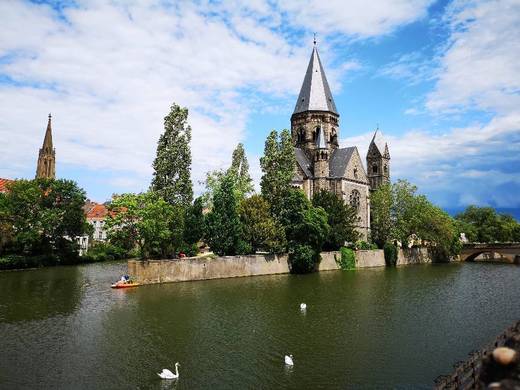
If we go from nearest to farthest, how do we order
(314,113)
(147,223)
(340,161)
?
(147,223)
(340,161)
(314,113)

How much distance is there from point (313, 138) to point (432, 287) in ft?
148

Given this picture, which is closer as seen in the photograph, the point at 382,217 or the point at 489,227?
the point at 382,217

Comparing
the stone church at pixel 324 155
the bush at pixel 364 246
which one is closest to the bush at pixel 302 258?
the bush at pixel 364 246

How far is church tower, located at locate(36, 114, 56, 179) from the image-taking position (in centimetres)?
10294

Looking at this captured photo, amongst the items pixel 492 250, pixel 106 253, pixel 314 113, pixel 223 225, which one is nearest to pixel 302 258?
pixel 223 225

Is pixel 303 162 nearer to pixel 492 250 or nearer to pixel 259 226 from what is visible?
pixel 259 226

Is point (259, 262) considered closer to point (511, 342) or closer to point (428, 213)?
point (428, 213)

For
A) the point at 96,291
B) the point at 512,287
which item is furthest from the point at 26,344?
the point at 512,287

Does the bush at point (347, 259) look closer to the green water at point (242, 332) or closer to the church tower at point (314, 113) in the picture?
the green water at point (242, 332)

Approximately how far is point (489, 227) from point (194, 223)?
7681 cm

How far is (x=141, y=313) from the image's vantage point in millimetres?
29453

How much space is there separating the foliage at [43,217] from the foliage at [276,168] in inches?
1216

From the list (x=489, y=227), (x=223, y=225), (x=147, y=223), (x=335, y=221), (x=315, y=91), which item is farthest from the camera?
(x=489, y=227)

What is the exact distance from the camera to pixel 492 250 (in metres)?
75.4
